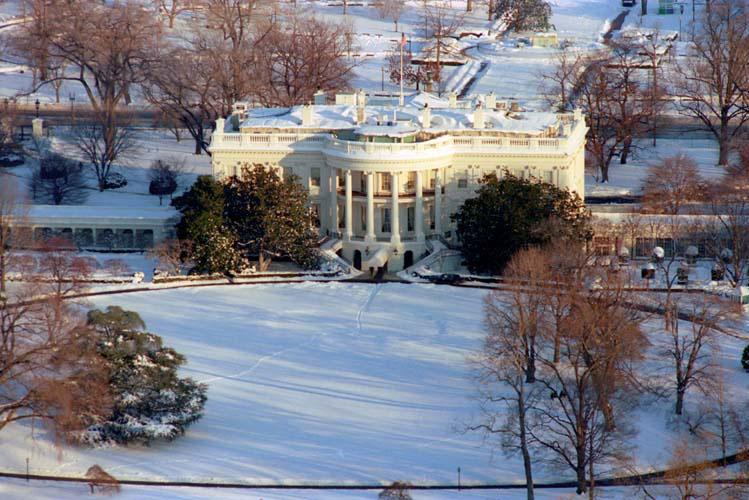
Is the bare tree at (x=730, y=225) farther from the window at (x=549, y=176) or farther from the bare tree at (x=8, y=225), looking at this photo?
the bare tree at (x=8, y=225)

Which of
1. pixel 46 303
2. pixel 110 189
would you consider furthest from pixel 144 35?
pixel 46 303

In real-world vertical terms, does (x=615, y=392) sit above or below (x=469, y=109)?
below

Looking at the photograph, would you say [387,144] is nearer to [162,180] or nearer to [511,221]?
[511,221]

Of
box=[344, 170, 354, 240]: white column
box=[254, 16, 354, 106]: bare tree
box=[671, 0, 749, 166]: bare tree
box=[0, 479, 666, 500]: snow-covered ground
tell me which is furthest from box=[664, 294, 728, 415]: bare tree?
box=[254, 16, 354, 106]: bare tree

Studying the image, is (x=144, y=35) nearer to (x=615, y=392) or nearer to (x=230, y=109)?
(x=230, y=109)

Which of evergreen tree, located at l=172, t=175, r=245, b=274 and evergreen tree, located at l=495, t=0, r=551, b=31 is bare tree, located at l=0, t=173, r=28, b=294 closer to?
evergreen tree, located at l=172, t=175, r=245, b=274

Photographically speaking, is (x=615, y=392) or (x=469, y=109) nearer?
(x=615, y=392)
